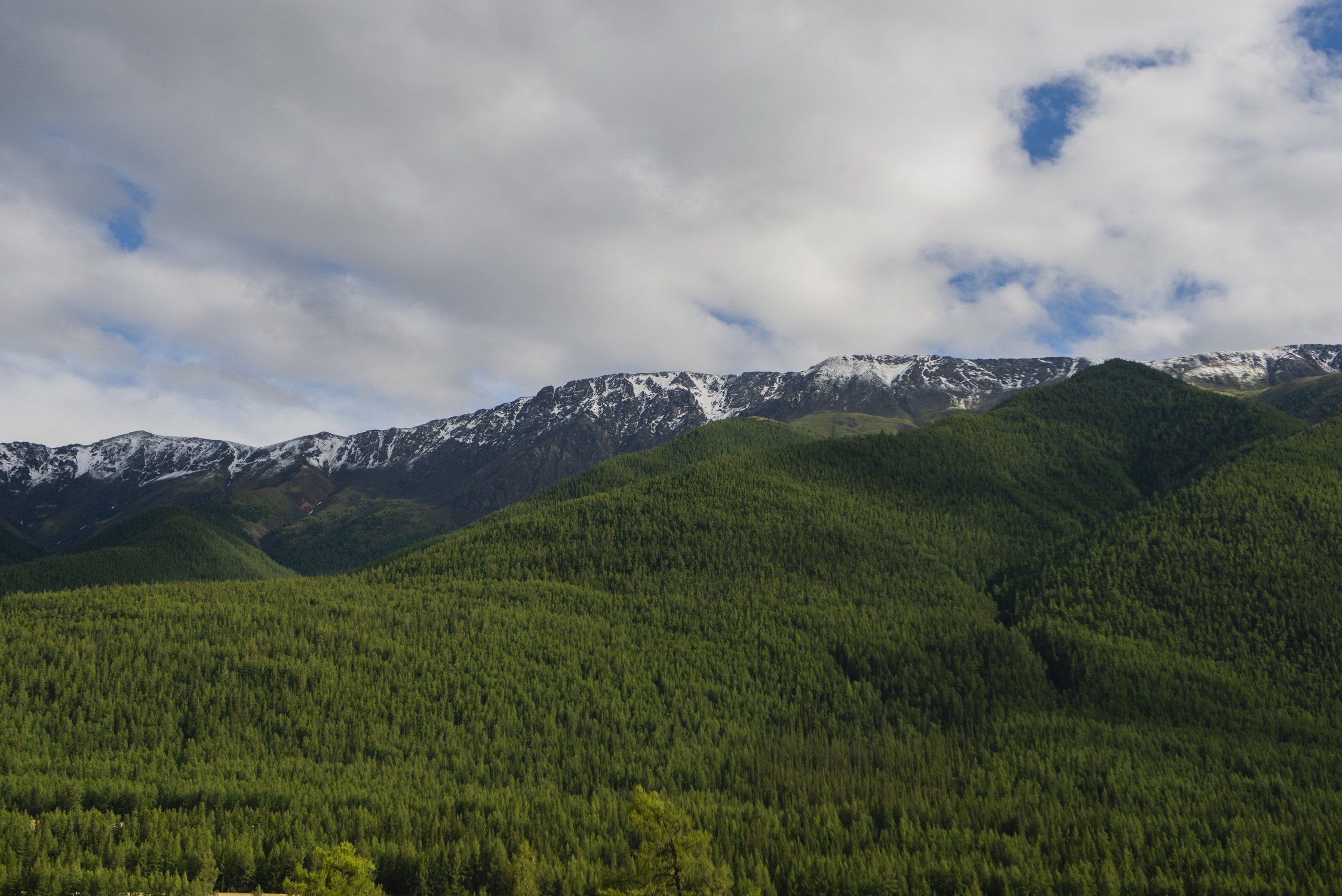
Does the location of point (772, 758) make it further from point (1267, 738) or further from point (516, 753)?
point (1267, 738)

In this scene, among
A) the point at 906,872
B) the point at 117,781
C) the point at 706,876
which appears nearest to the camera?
the point at 706,876

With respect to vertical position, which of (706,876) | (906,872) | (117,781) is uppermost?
(706,876)

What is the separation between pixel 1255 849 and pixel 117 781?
19634cm

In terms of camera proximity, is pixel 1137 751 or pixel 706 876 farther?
pixel 1137 751

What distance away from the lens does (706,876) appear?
72500mm

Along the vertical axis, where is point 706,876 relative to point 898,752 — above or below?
above

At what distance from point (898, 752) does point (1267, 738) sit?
3469 inches

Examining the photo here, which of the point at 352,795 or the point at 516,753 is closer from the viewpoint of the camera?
the point at 352,795

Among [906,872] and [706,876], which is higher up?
[706,876]

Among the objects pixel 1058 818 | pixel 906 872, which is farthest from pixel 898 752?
pixel 906 872

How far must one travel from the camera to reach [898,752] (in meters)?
192

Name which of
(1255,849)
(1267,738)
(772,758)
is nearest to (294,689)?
(772,758)

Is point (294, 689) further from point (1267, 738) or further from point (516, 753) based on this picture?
point (1267, 738)

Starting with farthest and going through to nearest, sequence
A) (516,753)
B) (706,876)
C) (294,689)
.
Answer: (294,689)
(516,753)
(706,876)
